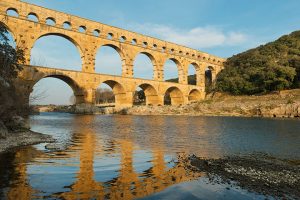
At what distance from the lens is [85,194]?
5.92m

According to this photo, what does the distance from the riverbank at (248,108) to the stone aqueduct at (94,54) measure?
4.80 m

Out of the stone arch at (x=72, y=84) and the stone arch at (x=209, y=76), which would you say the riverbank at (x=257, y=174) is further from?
the stone arch at (x=209, y=76)

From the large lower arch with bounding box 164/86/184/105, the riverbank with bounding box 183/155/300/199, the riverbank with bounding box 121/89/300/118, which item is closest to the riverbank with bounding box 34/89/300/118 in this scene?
the riverbank with bounding box 121/89/300/118

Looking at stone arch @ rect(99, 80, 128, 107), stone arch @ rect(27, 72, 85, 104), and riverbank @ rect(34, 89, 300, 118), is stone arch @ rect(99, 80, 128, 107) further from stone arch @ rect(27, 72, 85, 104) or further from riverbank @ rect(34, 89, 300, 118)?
stone arch @ rect(27, 72, 85, 104)

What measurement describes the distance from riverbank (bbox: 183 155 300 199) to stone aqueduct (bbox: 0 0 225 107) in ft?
69.5

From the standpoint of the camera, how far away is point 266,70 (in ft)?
166

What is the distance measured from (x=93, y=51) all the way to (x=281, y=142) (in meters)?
33.6

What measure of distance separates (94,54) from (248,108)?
2390 centimetres

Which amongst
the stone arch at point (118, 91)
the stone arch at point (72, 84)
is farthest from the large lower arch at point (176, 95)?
the stone arch at point (72, 84)

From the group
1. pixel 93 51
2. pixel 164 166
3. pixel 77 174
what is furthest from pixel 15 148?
Result: pixel 93 51

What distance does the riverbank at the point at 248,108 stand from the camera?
134 feet

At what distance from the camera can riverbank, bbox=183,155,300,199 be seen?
6.44 m

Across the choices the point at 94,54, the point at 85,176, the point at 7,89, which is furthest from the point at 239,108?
the point at 85,176

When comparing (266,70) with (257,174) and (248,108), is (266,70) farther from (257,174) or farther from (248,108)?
(257,174)
